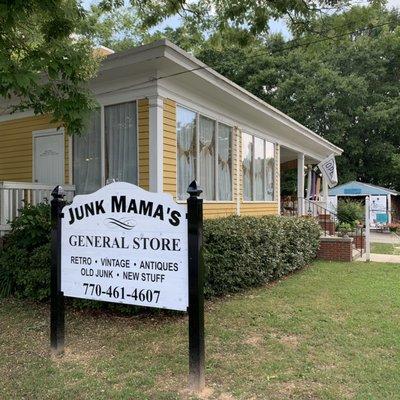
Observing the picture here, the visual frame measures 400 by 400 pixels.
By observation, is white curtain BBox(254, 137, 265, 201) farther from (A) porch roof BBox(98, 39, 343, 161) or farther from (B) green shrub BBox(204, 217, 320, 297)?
(B) green shrub BBox(204, 217, 320, 297)

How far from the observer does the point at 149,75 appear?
23.6ft

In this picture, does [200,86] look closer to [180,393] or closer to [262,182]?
[262,182]

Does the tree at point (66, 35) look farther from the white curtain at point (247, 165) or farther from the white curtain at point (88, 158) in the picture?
the white curtain at point (247, 165)

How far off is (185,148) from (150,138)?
108 centimetres

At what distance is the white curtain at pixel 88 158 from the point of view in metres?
8.11

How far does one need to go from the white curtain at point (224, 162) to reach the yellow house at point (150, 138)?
0.07 ft

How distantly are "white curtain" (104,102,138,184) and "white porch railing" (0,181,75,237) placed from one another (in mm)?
1066

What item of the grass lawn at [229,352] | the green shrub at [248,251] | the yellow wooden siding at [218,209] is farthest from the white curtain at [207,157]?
the grass lawn at [229,352]

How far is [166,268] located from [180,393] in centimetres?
101

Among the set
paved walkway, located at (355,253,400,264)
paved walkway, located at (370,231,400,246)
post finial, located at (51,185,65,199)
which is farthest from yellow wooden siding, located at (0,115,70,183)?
paved walkway, located at (370,231,400,246)

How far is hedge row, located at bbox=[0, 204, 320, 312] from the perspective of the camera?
6188 mm

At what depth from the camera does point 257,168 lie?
11.7 m

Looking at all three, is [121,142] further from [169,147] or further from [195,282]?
[195,282]

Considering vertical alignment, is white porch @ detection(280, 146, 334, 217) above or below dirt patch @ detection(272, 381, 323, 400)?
above
